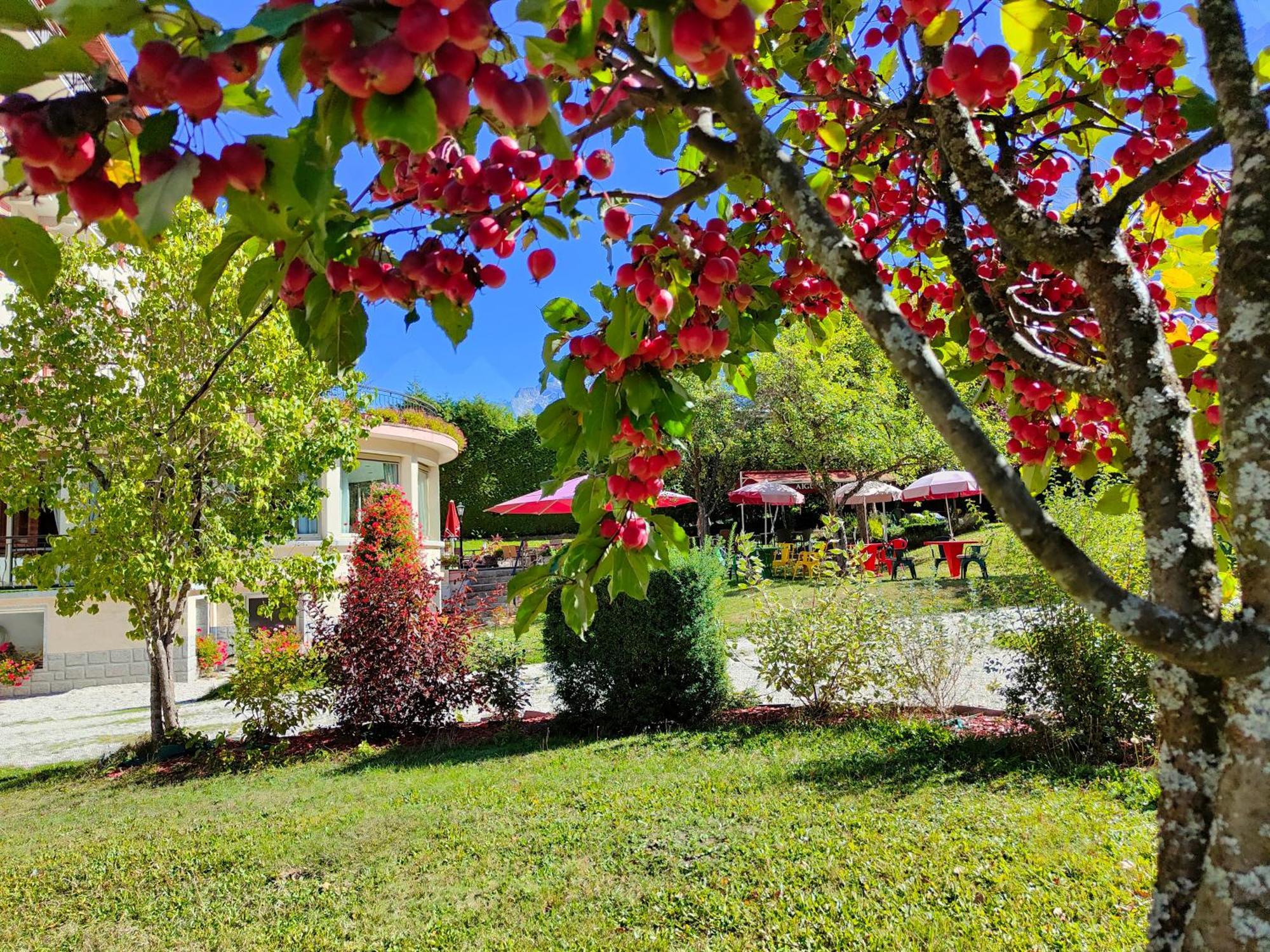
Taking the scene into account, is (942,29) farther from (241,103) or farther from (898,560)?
(898,560)

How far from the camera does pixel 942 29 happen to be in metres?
1.35

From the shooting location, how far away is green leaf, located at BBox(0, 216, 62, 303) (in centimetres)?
73

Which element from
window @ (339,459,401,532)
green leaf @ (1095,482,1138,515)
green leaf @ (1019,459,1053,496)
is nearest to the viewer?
green leaf @ (1095,482,1138,515)

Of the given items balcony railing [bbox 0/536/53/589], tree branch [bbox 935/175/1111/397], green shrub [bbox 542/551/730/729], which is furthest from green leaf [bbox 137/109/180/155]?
balcony railing [bbox 0/536/53/589]

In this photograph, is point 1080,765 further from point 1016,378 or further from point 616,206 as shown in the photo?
point 616,206

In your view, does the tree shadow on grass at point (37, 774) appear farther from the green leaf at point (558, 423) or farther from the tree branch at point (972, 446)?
the tree branch at point (972, 446)

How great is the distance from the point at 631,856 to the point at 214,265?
12.4 ft

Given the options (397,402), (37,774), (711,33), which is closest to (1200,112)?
(711,33)

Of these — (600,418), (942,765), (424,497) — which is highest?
(424,497)

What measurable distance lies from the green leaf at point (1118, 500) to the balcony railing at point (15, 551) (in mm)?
13631

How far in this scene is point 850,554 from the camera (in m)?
7.24

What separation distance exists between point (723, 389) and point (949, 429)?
2024 centimetres

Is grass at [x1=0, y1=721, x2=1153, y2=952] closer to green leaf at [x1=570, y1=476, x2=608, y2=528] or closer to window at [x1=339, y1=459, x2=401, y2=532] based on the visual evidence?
green leaf at [x1=570, y1=476, x2=608, y2=528]

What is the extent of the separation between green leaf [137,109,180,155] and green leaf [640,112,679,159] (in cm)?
100
